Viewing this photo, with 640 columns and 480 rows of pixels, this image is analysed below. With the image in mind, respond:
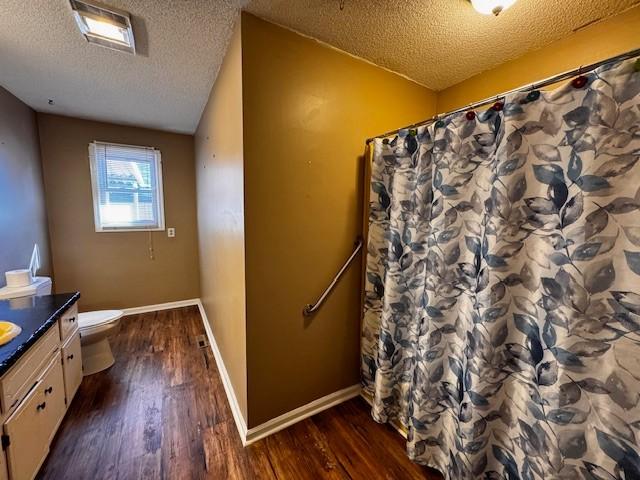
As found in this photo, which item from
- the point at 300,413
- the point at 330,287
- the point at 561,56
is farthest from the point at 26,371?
the point at 561,56

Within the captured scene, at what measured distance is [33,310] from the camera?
1547 millimetres

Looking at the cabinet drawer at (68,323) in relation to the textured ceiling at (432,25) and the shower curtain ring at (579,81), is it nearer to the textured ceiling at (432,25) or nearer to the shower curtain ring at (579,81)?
the textured ceiling at (432,25)

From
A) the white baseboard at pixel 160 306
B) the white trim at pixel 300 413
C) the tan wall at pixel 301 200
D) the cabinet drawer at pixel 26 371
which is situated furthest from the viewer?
the white baseboard at pixel 160 306

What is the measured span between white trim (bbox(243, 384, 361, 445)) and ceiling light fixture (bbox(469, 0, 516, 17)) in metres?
2.39

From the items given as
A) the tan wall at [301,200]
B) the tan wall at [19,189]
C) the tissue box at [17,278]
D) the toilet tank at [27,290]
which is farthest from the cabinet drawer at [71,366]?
the tan wall at [301,200]

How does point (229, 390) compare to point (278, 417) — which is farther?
point (229, 390)

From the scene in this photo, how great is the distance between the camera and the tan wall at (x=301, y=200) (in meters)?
1.37

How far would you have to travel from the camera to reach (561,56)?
1478mm

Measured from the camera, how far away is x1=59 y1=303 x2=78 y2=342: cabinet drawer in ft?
5.38

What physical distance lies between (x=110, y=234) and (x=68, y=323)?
1.71 meters

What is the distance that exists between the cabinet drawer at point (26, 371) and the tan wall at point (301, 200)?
3.26 ft

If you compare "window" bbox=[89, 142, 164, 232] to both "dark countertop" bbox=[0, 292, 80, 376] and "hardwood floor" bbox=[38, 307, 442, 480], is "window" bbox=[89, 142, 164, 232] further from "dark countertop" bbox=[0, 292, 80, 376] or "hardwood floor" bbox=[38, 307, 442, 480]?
"hardwood floor" bbox=[38, 307, 442, 480]

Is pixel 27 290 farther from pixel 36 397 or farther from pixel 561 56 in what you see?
pixel 561 56

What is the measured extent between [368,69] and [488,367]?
1.87 meters
